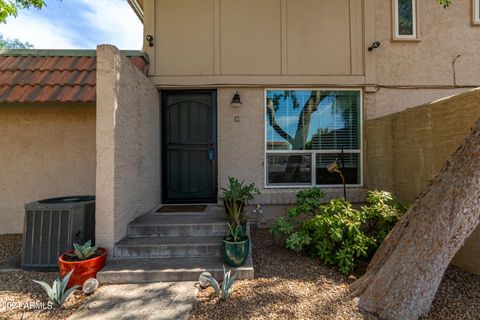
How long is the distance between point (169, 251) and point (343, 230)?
2362mm

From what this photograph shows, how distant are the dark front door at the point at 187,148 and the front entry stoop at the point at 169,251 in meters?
0.94

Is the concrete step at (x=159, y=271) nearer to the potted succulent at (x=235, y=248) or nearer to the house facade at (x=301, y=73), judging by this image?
the potted succulent at (x=235, y=248)

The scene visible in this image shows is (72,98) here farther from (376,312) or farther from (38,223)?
(376,312)

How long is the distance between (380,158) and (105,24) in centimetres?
1017

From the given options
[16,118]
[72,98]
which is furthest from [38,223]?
[16,118]

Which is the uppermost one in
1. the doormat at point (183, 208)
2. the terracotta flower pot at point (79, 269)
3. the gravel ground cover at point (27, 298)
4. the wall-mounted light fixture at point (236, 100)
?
the wall-mounted light fixture at point (236, 100)

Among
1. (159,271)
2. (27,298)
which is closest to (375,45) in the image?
(159,271)

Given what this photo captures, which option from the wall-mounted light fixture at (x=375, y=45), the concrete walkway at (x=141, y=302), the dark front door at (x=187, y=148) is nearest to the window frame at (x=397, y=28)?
the wall-mounted light fixture at (x=375, y=45)

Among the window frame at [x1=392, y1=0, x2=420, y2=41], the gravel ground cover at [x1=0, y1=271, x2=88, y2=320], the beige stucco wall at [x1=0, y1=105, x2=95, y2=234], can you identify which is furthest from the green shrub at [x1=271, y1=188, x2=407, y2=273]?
the beige stucco wall at [x1=0, y1=105, x2=95, y2=234]

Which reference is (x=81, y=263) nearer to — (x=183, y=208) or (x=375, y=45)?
(x=183, y=208)

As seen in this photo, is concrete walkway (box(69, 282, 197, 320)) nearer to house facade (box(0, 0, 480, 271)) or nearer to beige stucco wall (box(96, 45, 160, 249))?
beige stucco wall (box(96, 45, 160, 249))

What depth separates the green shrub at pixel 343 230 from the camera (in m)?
3.08

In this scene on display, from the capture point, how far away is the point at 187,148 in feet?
16.5

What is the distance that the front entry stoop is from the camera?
2969 mm
